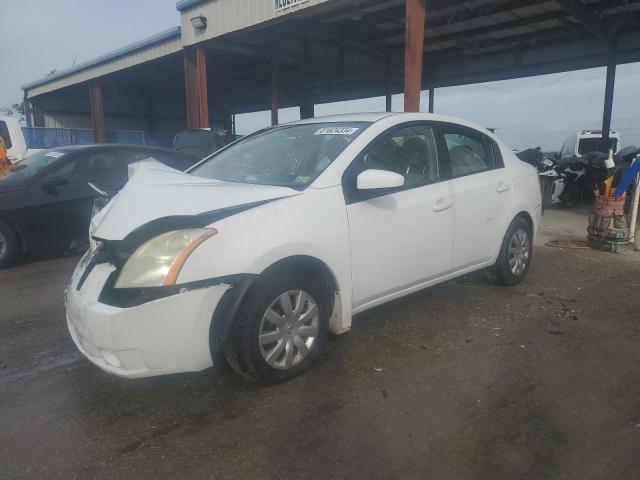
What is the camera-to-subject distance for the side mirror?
114 inches

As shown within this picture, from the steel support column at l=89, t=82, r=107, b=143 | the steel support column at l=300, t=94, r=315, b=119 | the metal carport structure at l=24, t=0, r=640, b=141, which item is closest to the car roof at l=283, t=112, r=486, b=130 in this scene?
the metal carport structure at l=24, t=0, r=640, b=141

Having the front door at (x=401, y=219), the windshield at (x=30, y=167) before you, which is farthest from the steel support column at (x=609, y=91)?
the windshield at (x=30, y=167)

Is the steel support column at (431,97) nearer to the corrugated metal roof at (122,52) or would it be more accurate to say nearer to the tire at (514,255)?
the corrugated metal roof at (122,52)

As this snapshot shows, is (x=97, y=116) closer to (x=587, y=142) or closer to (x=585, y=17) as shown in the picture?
(x=585, y=17)

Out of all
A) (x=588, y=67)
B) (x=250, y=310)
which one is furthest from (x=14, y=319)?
(x=588, y=67)

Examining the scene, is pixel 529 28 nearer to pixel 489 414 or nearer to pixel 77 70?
pixel 489 414

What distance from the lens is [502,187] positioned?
13.8 feet

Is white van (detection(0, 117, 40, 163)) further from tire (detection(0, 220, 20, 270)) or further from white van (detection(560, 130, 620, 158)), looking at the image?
white van (detection(560, 130, 620, 158))

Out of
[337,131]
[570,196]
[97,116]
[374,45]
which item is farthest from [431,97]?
[337,131]

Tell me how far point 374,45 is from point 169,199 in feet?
46.0

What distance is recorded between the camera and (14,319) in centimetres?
392

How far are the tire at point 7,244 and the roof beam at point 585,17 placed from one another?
36.6 ft

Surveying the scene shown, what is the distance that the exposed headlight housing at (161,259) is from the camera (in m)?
2.31

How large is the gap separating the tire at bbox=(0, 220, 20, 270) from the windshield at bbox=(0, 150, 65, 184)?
0.56 metres
